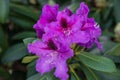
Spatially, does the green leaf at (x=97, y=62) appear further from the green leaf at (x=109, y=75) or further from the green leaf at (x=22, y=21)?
the green leaf at (x=22, y=21)

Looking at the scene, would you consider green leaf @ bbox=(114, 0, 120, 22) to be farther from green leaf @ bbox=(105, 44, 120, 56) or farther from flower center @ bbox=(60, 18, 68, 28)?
flower center @ bbox=(60, 18, 68, 28)

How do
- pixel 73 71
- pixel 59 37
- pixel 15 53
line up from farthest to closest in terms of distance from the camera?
pixel 15 53 < pixel 73 71 < pixel 59 37

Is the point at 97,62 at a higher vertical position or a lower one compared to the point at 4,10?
lower

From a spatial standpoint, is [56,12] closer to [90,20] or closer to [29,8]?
[90,20]

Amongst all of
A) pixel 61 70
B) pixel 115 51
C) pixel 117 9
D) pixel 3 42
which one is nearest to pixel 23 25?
pixel 3 42

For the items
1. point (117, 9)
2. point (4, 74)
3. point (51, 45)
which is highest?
point (117, 9)

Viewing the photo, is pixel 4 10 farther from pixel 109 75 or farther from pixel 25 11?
pixel 109 75

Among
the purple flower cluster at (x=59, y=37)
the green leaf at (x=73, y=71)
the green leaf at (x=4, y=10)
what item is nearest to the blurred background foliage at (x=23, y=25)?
the green leaf at (x=4, y=10)

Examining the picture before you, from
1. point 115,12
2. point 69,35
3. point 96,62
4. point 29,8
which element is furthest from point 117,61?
point 29,8
